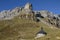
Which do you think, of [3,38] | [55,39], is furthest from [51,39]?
[3,38]

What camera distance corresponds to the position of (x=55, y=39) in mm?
101000

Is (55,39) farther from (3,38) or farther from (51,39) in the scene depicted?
(3,38)

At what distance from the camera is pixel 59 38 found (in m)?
105

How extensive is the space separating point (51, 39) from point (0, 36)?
347ft

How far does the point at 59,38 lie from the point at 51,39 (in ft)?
20.5

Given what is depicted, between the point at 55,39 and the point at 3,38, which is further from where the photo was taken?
the point at 3,38

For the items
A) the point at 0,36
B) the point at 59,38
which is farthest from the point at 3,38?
the point at 59,38

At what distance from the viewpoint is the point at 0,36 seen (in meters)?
200

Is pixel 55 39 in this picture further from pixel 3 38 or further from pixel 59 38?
pixel 3 38

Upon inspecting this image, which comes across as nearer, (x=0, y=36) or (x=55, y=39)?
(x=55, y=39)

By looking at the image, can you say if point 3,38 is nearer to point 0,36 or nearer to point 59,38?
point 0,36

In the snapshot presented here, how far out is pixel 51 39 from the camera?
101 m

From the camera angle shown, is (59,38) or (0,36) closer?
(59,38)
